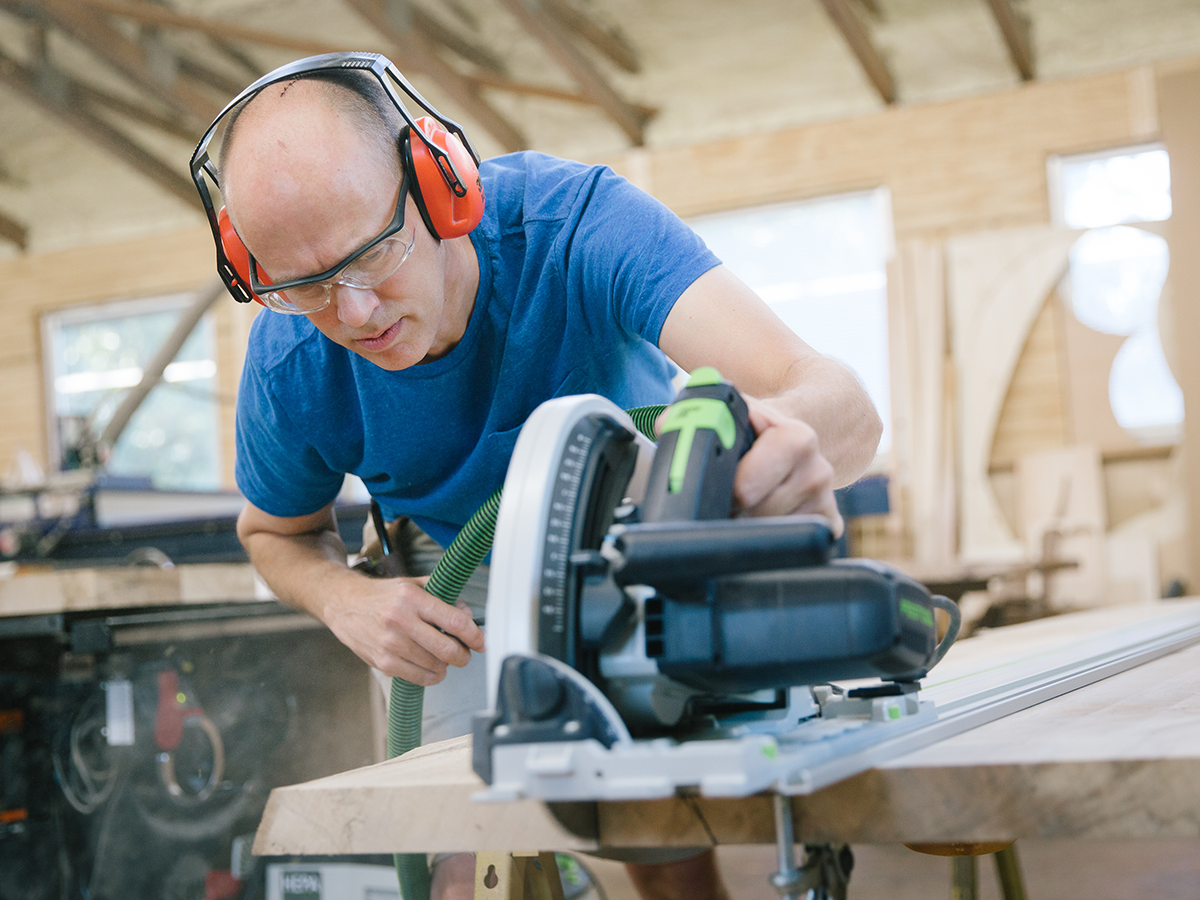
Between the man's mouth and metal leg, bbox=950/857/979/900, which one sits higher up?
the man's mouth

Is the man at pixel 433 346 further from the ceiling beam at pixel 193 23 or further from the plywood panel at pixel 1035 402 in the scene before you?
the ceiling beam at pixel 193 23

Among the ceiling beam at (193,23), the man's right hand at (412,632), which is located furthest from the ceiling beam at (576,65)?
the man's right hand at (412,632)

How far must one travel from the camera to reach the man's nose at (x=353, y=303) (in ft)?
3.46

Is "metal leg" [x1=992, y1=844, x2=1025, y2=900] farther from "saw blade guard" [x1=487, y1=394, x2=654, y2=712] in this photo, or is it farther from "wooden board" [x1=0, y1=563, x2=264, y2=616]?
"wooden board" [x1=0, y1=563, x2=264, y2=616]

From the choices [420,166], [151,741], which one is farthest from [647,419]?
[151,741]

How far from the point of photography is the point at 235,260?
1131 millimetres

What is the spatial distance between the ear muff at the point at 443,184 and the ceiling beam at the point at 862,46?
17.3 ft

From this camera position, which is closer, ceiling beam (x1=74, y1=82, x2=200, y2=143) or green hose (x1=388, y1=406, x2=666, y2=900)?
green hose (x1=388, y1=406, x2=666, y2=900)

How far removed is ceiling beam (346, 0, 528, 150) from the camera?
21.1 feet

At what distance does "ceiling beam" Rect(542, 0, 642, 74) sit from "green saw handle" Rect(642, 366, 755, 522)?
6.31 meters

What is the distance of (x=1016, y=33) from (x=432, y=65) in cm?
330

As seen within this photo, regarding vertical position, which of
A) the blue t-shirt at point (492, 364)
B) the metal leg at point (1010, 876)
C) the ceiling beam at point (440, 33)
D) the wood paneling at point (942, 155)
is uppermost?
the ceiling beam at point (440, 33)

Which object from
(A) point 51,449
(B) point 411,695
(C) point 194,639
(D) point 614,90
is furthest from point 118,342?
(B) point 411,695

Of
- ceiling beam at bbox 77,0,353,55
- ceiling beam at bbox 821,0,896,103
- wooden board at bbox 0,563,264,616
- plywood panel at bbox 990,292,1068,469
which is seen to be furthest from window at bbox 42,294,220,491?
wooden board at bbox 0,563,264,616
